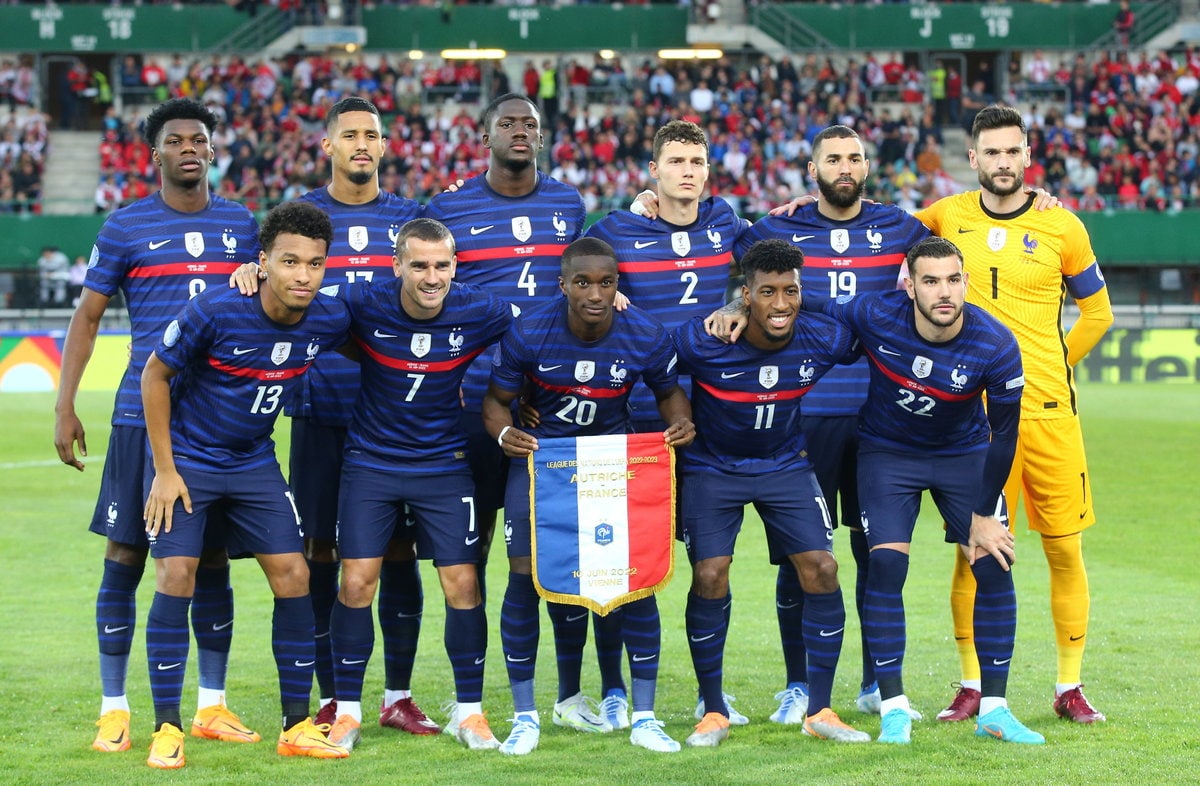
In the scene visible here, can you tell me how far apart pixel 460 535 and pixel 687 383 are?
1223 millimetres

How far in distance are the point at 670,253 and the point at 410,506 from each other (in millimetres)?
1595

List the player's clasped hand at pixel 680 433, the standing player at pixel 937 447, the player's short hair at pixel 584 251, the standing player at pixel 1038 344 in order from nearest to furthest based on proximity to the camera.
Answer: the standing player at pixel 937 447 → the player's short hair at pixel 584 251 → the player's clasped hand at pixel 680 433 → the standing player at pixel 1038 344

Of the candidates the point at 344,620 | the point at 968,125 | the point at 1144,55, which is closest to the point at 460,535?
the point at 344,620

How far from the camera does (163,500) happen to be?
20.1ft

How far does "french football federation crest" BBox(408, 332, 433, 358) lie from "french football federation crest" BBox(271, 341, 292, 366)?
0.49 metres

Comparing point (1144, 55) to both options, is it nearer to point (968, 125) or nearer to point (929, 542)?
point (968, 125)

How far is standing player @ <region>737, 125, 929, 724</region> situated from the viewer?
6914mm

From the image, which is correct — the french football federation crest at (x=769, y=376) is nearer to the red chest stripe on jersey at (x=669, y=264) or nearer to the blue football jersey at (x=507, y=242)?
the red chest stripe on jersey at (x=669, y=264)

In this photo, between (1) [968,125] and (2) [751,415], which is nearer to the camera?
(2) [751,415]

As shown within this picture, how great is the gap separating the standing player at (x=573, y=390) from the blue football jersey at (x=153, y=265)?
1.31 meters

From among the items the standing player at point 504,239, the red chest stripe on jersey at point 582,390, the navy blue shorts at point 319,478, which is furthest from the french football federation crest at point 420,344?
the navy blue shorts at point 319,478

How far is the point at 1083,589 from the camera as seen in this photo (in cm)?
686

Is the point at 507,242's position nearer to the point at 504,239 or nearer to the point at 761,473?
the point at 504,239

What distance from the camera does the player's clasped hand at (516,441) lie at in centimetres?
636
